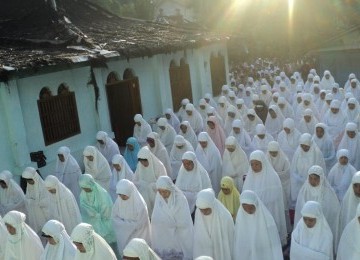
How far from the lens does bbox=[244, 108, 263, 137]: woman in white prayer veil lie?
10.5 meters

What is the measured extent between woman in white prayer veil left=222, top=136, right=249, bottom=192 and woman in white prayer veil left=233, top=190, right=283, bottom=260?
8.31 ft

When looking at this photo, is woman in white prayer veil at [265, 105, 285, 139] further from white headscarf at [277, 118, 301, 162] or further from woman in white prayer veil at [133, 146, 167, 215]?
woman in white prayer veil at [133, 146, 167, 215]

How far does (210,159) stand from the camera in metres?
8.19

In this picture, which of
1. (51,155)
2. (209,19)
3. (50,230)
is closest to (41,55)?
(51,155)

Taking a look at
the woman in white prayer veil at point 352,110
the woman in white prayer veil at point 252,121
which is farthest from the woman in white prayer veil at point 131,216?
the woman in white prayer veil at point 352,110

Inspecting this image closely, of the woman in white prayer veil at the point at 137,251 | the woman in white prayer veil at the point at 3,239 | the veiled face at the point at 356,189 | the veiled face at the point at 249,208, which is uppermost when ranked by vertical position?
the woman in white prayer veil at the point at 137,251

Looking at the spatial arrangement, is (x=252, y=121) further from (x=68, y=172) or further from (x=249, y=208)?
(x=249, y=208)

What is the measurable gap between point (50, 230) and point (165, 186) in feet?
4.89

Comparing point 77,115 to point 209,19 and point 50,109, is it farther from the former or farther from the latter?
point 209,19

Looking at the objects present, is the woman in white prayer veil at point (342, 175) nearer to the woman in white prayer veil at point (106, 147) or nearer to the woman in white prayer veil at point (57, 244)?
the woman in white prayer veil at point (57, 244)

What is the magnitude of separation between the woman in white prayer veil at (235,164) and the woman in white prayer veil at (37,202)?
9.54 feet

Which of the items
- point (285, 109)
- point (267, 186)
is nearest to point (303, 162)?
point (267, 186)

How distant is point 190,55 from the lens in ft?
49.5

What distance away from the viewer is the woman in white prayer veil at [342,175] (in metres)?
6.42
